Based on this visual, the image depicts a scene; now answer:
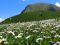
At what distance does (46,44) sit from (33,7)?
5056 inches

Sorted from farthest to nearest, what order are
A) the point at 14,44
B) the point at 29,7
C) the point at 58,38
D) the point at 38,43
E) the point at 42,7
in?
the point at 42,7, the point at 29,7, the point at 58,38, the point at 14,44, the point at 38,43

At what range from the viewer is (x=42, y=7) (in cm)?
14338

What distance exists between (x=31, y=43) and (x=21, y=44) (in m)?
0.29

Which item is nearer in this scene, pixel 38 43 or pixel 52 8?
pixel 38 43

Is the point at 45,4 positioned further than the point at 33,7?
Yes

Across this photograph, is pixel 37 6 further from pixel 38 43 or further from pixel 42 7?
pixel 38 43

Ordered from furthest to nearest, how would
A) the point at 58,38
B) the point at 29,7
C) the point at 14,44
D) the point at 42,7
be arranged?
the point at 42,7 → the point at 29,7 → the point at 58,38 → the point at 14,44

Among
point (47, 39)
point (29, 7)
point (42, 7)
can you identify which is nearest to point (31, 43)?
point (47, 39)

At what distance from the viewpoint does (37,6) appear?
458 feet

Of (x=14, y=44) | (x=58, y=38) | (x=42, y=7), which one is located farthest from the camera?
(x=42, y=7)

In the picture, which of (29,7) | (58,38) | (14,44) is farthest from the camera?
(29,7)

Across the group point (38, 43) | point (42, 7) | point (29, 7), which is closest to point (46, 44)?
point (38, 43)

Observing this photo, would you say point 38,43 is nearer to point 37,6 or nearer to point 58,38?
point 58,38

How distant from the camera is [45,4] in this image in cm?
14900
